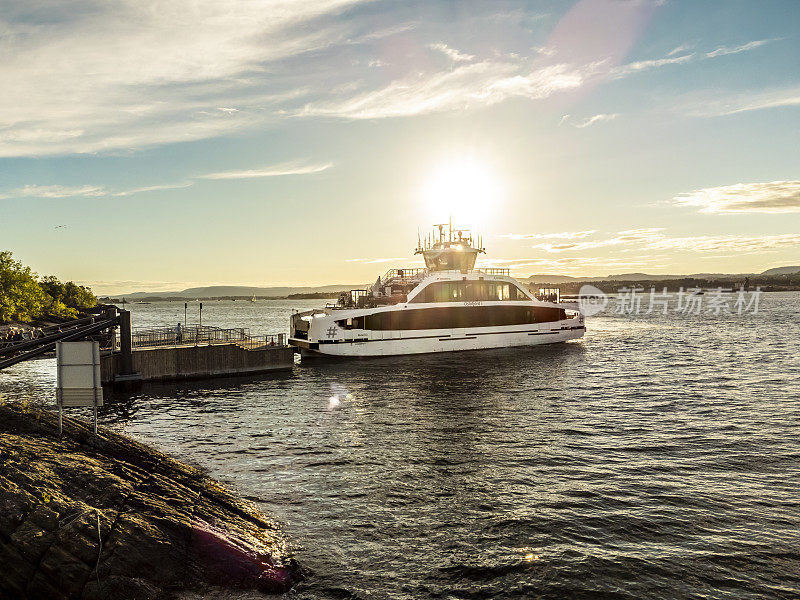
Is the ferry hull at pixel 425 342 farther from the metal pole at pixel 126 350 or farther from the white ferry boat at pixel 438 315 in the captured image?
the metal pole at pixel 126 350

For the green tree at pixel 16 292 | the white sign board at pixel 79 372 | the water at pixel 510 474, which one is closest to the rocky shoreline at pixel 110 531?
the white sign board at pixel 79 372

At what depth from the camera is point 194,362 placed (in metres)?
31.4

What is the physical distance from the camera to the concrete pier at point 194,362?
29.1 metres

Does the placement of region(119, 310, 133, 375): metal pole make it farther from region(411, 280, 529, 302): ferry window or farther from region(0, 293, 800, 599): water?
region(411, 280, 529, 302): ferry window

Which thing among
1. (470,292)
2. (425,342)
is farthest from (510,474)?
(470,292)

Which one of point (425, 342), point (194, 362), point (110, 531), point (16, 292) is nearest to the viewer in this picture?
point (110, 531)

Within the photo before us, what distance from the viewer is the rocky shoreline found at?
7.32 metres

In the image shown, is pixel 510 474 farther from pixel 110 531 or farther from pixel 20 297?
pixel 20 297

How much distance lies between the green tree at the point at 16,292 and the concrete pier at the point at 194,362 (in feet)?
127

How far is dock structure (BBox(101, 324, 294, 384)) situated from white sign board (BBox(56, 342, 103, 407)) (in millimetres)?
17601

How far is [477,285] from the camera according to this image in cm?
4559

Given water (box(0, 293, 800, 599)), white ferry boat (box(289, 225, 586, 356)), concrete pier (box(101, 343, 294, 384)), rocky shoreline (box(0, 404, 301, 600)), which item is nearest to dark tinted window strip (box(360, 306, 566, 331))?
white ferry boat (box(289, 225, 586, 356))

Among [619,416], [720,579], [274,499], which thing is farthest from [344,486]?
[619,416]

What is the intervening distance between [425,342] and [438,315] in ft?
8.25
